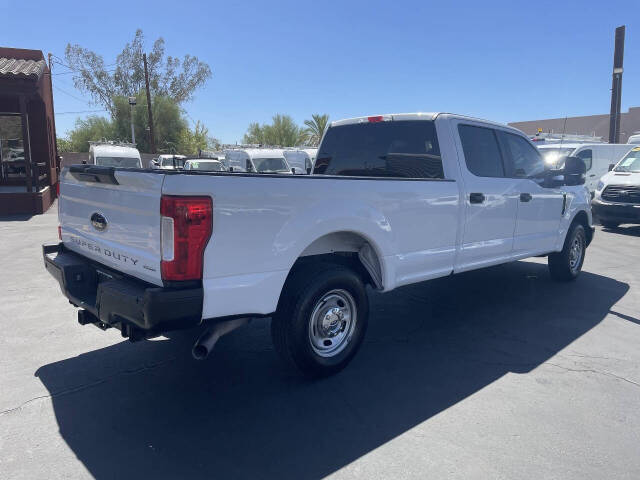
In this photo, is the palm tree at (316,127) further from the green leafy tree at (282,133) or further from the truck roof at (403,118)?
the truck roof at (403,118)

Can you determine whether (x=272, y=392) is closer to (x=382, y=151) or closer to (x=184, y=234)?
(x=184, y=234)

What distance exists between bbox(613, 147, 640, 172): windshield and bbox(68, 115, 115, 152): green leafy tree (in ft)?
130

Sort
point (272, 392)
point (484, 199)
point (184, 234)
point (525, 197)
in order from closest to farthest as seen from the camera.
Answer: point (184, 234), point (272, 392), point (484, 199), point (525, 197)

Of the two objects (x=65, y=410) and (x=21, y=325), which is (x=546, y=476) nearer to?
(x=65, y=410)

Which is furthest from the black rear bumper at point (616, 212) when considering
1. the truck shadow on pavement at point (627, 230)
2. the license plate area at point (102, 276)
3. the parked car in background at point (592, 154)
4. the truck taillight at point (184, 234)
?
the license plate area at point (102, 276)

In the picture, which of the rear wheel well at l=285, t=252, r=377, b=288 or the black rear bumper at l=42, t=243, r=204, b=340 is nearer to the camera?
the black rear bumper at l=42, t=243, r=204, b=340

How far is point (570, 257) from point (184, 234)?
19.1 ft

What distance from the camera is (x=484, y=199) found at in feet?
16.5

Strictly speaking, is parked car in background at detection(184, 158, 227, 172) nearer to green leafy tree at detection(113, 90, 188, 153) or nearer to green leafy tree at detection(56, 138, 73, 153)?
green leafy tree at detection(113, 90, 188, 153)

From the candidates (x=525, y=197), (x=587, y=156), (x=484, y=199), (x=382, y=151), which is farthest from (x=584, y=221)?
(x=587, y=156)

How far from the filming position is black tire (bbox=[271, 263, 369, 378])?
141 inches

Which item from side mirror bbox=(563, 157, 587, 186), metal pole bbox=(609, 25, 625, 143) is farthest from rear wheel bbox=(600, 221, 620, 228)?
metal pole bbox=(609, 25, 625, 143)

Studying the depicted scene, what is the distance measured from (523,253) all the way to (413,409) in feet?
10.1

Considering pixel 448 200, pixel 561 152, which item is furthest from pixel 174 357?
pixel 561 152
